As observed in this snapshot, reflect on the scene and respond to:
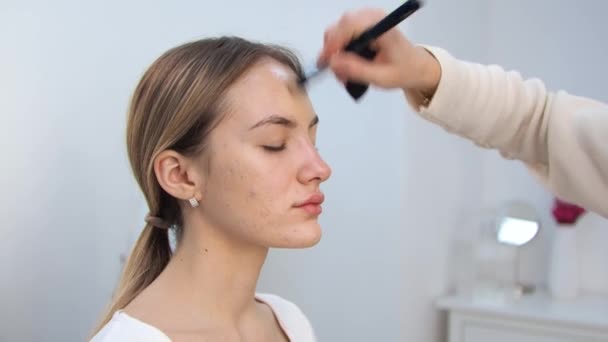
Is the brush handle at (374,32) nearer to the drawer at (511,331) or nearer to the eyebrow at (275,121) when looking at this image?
the eyebrow at (275,121)

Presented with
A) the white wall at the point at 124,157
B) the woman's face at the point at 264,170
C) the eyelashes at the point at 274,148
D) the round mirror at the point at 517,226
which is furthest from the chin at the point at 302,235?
the round mirror at the point at 517,226

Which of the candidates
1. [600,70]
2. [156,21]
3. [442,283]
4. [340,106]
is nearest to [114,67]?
[156,21]

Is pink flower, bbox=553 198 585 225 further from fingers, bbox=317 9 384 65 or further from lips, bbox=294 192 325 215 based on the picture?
fingers, bbox=317 9 384 65

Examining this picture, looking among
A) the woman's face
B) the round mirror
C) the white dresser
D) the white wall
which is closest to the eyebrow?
the woman's face

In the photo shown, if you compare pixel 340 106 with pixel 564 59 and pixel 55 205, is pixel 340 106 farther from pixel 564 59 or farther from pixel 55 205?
pixel 55 205

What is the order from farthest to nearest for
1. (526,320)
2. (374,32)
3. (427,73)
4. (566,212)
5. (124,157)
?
(124,157) < (566,212) < (526,320) < (427,73) < (374,32)

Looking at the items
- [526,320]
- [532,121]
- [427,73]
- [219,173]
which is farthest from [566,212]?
[219,173]

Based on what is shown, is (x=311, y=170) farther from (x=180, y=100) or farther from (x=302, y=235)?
(x=180, y=100)

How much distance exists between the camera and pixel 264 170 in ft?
2.92

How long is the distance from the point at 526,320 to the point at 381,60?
1.13m

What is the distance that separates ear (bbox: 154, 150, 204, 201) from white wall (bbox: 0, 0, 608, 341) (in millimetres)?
829

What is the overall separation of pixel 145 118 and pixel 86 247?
1261 millimetres

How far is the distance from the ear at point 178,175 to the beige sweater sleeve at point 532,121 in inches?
13.0

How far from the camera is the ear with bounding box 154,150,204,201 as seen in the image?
0.93 m
